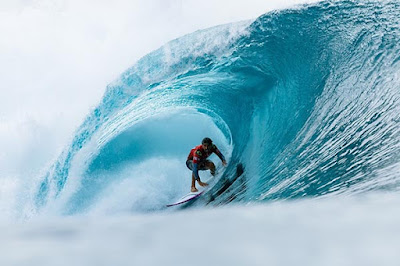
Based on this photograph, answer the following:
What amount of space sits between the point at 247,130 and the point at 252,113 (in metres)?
0.42

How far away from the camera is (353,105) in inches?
240

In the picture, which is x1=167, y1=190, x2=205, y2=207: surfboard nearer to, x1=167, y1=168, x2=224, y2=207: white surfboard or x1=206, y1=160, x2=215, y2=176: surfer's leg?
x1=167, y1=168, x2=224, y2=207: white surfboard

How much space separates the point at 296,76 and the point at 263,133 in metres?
1.30

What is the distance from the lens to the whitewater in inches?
171

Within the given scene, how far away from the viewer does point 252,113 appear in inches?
320

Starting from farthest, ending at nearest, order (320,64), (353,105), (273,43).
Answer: (273,43)
(320,64)
(353,105)

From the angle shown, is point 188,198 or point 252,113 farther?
point 252,113

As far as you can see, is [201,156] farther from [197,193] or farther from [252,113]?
[252,113]

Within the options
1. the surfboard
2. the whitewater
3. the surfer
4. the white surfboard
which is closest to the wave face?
the whitewater

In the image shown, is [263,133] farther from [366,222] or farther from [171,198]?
[366,222]

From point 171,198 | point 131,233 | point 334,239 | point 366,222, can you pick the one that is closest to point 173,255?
point 131,233

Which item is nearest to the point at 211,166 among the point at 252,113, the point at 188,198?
the point at 188,198

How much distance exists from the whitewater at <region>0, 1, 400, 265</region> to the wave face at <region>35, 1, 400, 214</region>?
24mm

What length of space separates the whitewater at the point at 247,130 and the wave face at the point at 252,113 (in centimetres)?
2
